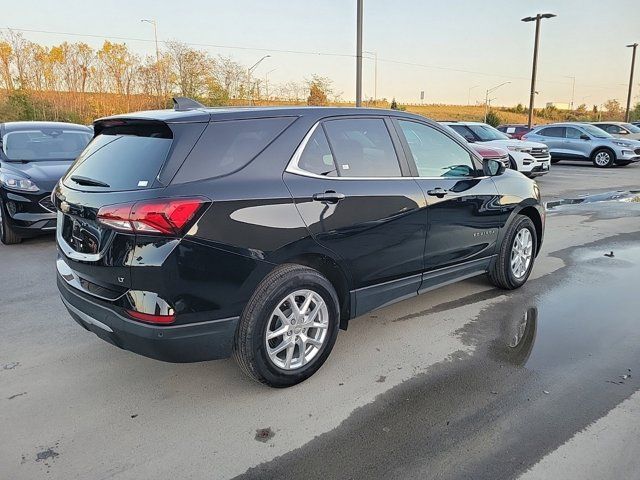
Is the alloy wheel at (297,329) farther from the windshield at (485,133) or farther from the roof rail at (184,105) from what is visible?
the windshield at (485,133)

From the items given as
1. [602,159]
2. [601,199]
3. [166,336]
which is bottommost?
[601,199]

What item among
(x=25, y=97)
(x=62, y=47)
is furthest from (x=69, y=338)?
(x=62, y=47)

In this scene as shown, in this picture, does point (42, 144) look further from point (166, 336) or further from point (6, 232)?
point (166, 336)

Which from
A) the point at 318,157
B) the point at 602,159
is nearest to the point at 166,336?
the point at 318,157

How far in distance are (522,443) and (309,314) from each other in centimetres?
139

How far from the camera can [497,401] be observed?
9.95 feet

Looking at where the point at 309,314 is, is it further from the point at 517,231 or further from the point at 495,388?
the point at 517,231

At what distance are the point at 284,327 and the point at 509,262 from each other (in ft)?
8.97

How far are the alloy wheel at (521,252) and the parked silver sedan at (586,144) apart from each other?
16.5 meters

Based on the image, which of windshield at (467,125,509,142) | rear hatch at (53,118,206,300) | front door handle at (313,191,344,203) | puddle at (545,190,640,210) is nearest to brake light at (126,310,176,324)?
rear hatch at (53,118,206,300)

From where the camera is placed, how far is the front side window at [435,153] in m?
3.98

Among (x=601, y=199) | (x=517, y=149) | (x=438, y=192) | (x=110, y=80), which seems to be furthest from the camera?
(x=110, y=80)

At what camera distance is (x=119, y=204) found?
2666 mm

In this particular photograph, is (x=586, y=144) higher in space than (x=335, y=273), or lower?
higher
